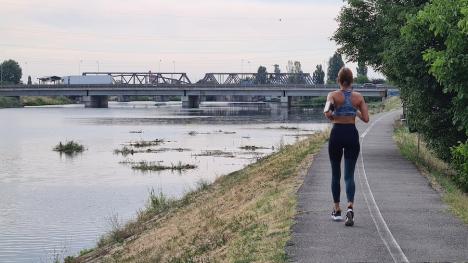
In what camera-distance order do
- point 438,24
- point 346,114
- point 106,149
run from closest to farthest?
point 346,114, point 438,24, point 106,149

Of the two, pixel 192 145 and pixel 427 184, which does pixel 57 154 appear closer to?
pixel 192 145

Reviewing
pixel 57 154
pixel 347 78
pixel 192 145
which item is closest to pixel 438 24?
pixel 347 78

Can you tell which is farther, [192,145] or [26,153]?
[192,145]

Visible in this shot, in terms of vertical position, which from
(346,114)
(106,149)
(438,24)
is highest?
(438,24)

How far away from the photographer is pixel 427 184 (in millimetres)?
16172

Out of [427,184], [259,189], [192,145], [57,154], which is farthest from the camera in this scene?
[192,145]

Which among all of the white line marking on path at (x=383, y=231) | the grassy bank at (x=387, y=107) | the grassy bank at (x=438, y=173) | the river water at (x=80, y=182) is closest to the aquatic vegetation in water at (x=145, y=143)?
the river water at (x=80, y=182)

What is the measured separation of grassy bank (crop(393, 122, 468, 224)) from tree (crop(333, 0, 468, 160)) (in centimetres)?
75

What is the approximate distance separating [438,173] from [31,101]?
5579 inches

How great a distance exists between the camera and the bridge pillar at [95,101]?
5448 inches

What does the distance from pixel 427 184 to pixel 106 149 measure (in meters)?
32.2

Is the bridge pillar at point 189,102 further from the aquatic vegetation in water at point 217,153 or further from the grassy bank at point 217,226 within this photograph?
the grassy bank at point 217,226

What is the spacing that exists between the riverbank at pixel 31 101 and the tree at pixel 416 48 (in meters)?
114

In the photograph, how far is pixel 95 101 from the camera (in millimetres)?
140625
